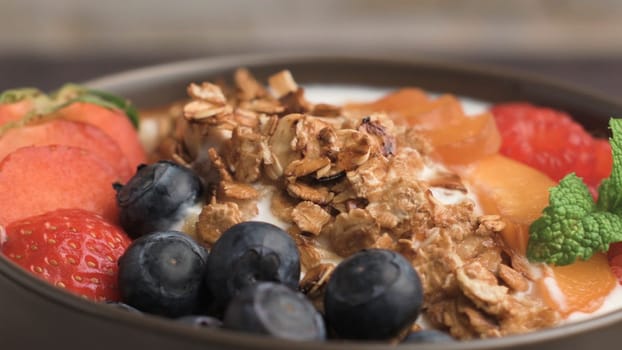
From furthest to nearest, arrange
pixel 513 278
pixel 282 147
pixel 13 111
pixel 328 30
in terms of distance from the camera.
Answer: pixel 328 30, pixel 13 111, pixel 282 147, pixel 513 278

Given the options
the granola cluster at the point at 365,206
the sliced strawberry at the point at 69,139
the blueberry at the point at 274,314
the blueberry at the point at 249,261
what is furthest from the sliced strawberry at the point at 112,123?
the blueberry at the point at 274,314

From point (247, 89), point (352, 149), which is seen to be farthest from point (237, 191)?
point (247, 89)

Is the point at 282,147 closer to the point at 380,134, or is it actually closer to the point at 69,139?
the point at 380,134

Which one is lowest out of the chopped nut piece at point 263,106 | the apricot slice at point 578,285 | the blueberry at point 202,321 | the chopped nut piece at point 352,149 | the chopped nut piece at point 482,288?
the apricot slice at point 578,285

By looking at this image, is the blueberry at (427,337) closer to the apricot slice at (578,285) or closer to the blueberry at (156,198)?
the apricot slice at (578,285)

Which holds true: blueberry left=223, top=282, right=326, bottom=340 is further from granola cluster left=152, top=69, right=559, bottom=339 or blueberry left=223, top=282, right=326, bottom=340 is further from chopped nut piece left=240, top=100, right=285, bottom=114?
chopped nut piece left=240, top=100, right=285, bottom=114

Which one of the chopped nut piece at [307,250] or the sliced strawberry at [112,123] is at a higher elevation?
the sliced strawberry at [112,123]

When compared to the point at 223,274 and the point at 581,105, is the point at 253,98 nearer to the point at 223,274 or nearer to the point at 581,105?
the point at 223,274
